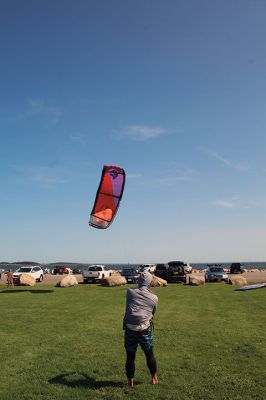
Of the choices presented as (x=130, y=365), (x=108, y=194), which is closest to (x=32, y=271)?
(x=108, y=194)

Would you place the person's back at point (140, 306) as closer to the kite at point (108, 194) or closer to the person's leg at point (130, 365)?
the person's leg at point (130, 365)

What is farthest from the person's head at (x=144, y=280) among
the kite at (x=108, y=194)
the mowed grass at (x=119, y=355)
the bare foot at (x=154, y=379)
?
the kite at (x=108, y=194)

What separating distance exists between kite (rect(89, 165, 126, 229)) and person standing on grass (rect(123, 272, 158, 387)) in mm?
12409

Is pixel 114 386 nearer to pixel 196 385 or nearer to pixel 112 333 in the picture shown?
pixel 196 385

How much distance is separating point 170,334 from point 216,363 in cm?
368

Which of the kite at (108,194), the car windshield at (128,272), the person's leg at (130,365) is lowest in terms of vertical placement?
the person's leg at (130,365)

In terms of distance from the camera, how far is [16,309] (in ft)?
66.7

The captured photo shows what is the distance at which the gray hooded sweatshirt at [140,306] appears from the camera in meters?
8.59

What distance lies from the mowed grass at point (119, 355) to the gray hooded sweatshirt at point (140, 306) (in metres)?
1.28

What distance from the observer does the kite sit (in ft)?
70.0

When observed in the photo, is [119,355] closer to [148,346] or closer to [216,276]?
[148,346]

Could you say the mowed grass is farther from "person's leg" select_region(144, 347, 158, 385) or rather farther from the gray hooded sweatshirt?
the gray hooded sweatshirt

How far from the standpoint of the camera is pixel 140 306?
344 inches

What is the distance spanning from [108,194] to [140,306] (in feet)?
43.8
